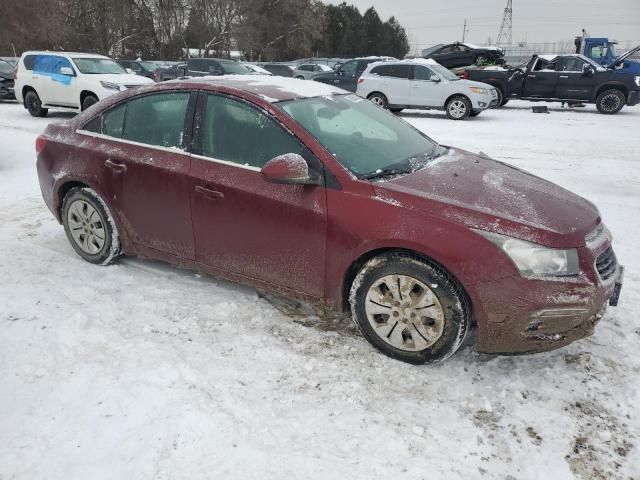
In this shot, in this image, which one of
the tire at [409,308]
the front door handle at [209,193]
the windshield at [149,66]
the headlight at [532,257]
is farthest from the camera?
the windshield at [149,66]

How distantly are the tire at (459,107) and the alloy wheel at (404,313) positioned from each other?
12.3 m

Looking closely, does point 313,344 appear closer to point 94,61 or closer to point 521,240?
point 521,240

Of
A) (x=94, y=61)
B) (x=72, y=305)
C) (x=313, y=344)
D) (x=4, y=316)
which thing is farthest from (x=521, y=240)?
(x=94, y=61)

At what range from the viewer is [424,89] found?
14516 mm

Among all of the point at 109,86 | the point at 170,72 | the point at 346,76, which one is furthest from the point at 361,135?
the point at 170,72

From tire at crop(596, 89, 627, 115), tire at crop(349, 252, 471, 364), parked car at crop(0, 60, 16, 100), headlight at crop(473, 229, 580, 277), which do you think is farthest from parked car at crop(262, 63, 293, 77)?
headlight at crop(473, 229, 580, 277)

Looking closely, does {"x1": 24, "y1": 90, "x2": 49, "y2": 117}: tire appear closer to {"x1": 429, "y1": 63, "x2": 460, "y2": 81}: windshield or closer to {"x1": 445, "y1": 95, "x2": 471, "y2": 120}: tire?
{"x1": 429, "y1": 63, "x2": 460, "y2": 81}: windshield

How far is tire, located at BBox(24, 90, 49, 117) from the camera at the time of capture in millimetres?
13680

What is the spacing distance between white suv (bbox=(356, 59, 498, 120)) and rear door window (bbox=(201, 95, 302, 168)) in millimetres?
11294

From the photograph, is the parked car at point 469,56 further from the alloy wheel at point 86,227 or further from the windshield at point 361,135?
the alloy wheel at point 86,227

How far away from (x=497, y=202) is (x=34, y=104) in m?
14.3

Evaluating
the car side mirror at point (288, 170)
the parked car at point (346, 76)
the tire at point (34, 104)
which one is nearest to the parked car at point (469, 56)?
the parked car at point (346, 76)

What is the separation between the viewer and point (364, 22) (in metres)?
60.4

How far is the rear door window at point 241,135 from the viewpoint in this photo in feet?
11.0
